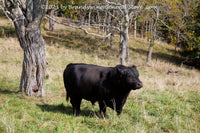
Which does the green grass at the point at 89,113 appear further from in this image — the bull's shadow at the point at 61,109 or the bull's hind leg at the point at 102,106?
the bull's hind leg at the point at 102,106

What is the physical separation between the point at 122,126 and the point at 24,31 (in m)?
5.12

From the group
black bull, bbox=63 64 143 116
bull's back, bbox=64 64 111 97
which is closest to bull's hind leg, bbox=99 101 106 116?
black bull, bbox=63 64 143 116

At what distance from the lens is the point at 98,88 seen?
5.50 meters

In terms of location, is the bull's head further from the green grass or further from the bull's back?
the green grass

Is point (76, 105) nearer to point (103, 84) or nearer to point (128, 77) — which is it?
point (103, 84)

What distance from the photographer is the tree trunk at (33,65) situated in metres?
7.38

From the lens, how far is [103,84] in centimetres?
548

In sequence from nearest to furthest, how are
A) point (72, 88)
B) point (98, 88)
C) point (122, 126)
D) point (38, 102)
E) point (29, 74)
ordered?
1. point (122, 126)
2. point (98, 88)
3. point (72, 88)
4. point (38, 102)
5. point (29, 74)

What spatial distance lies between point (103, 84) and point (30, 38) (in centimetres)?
368

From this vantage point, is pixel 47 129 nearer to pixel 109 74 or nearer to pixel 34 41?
pixel 109 74

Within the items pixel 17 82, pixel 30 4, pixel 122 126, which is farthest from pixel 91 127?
pixel 17 82

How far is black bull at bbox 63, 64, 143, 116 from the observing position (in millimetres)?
5285

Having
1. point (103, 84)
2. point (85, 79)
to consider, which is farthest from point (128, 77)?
point (85, 79)

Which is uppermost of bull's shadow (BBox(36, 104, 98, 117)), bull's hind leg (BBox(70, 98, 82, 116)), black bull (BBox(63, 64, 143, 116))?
black bull (BBox(63, 64, 143, 116))
